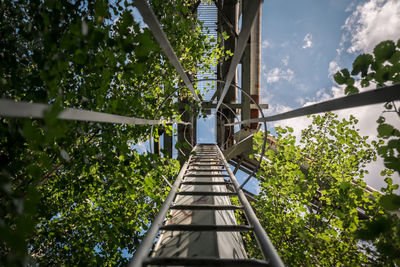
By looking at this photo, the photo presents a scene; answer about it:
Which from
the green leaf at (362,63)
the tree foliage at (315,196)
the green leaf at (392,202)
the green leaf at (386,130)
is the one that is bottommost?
the tree foliage at (315,196)

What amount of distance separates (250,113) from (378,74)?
740cm

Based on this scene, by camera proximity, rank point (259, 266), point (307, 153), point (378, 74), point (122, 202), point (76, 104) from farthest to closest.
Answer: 1. point (307, 153)
2. point (122, 202)
3. point (76, 104)
4. point (259, 266)
5. point (378, 74)

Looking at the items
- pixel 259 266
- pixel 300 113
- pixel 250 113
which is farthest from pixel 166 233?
pixel 250 113

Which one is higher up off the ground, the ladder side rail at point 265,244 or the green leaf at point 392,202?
the green leaf at point 392,202

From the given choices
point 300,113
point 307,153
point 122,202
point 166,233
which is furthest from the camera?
point 307,153

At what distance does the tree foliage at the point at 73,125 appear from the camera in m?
0.94

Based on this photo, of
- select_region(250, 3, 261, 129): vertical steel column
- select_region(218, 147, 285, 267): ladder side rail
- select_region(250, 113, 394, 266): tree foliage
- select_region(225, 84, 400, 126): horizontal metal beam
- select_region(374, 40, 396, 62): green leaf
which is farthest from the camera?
select_region(250, 3, 261, 129): vertical steel column

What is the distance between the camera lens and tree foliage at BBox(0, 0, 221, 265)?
3.08 ft

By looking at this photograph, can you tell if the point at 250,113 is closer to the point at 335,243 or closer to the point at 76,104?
the point at 335,243

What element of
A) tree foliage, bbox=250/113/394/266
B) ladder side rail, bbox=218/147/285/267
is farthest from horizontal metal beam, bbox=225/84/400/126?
tree foliage, bbox=250/113/394/266

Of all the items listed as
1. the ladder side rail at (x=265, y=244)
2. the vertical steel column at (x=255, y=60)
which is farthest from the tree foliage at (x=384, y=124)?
the vertical steel column at (x=255, y=60)

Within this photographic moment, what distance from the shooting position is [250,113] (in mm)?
8453

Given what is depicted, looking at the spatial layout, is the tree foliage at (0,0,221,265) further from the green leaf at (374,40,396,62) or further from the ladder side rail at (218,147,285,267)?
the green leaf at (374,40,396,62)

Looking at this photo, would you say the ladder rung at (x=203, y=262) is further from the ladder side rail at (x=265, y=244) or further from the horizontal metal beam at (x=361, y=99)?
the horizontal metal beam at (x=361, y=99)
